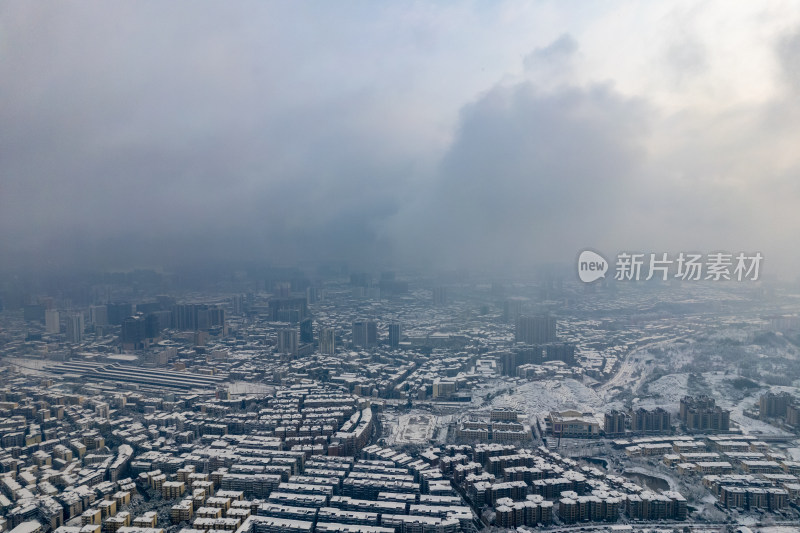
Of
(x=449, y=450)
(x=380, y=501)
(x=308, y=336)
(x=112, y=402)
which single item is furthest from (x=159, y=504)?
(x=308, y=336)

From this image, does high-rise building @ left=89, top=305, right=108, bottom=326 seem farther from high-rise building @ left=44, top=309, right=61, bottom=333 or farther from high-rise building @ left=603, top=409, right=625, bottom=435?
high-rise building @ left=603, top=409, right=625, bottom=435

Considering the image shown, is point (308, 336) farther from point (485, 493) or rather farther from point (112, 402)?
point (485, 493)

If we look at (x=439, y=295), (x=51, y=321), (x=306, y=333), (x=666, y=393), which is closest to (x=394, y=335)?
(x=306, y=333)

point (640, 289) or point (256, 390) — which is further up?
point (640, 289)

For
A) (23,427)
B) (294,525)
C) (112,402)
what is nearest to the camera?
(294,525)

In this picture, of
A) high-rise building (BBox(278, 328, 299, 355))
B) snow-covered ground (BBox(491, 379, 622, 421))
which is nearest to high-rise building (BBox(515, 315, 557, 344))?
snow-covered ground (BBox(491, 379, 622, 421))

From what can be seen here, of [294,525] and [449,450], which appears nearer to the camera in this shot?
[294,525]

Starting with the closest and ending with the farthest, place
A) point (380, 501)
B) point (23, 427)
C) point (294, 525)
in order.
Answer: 1. point (294, 525)
2. point (380, 501)
3. point (23, 427)

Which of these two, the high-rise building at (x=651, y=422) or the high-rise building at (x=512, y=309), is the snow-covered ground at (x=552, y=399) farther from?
the high-rise building at (x=512, y=309)
